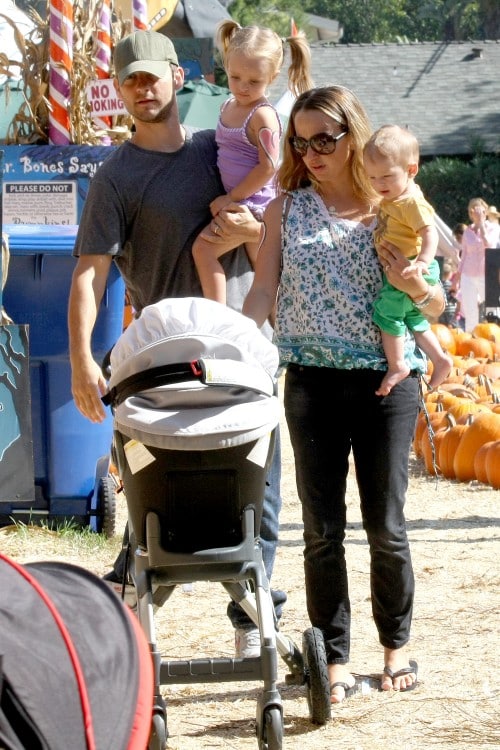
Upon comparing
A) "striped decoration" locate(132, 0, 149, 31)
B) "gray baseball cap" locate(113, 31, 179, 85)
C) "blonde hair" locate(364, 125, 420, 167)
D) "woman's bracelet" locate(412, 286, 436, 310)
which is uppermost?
"striped decoration" locate(132, 0, 149, 31)

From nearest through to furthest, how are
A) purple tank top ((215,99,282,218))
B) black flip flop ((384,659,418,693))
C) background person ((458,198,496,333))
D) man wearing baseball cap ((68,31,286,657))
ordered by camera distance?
1. man wearing baseball cap ((68,31,286,657))
2. black flip flop ((384,659,418,693))
3. purple tank top ((215,99,282,218))
4. background person ((458,198,496,333))

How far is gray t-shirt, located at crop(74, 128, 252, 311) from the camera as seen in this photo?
13.8ft

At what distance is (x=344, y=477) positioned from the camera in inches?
164

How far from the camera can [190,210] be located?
4.32 meters

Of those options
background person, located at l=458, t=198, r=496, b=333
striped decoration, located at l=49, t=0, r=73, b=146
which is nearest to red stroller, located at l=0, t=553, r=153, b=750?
striped decoration, located at l=49, t=0, r=73, b=146

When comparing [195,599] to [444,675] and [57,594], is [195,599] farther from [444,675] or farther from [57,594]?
[57,594]

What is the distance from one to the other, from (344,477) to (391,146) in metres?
1.05

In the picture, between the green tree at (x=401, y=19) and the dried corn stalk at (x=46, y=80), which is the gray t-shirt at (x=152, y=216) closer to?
the dried corn stalk at (x=46, y=80)

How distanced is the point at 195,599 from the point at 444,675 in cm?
144

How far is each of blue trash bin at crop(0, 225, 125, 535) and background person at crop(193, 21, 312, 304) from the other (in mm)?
1649

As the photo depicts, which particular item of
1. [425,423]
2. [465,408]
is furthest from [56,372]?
[465,408]

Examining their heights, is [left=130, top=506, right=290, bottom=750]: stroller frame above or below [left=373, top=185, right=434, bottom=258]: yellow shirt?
below

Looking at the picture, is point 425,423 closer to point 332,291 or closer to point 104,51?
point 104,51

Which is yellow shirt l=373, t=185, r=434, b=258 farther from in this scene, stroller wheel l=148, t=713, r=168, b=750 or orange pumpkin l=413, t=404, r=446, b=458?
orange pumpkin l=413, t=404, r=446, b=458
